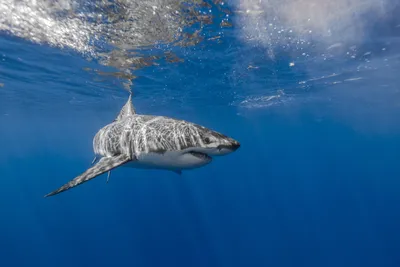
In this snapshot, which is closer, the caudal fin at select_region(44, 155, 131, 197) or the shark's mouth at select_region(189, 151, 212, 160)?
the caudal fin at select_region(44, 155, 131, 197)

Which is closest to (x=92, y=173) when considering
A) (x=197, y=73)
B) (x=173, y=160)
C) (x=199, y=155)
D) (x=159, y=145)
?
(x=159, y=145)

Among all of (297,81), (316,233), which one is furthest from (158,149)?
(316,233)

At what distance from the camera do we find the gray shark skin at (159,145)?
4199mm

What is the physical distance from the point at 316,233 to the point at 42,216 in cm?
5917

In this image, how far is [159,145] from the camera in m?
4.79

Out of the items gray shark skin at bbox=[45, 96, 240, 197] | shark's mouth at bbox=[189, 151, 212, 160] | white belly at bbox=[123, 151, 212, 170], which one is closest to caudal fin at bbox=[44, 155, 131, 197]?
gray shark skin at bbox=[45, 96, 240, 197]

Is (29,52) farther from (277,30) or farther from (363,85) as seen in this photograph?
(363,85)

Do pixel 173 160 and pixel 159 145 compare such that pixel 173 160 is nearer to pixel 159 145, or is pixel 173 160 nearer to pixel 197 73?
pixel 159 145

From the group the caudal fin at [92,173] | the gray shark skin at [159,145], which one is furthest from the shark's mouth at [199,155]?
the caudal fin at [92,173]

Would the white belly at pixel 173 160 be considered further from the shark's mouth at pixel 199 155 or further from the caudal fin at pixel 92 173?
the caudal fin at pixel 92 173

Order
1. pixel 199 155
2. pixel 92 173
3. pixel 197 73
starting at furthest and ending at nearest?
pixel 197 73 → pixel 92 173 → pixel 199 155

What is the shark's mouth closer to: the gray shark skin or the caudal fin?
the gray shark skin

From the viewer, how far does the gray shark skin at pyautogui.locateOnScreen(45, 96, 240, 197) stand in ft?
13.8

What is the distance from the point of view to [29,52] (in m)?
13.5
